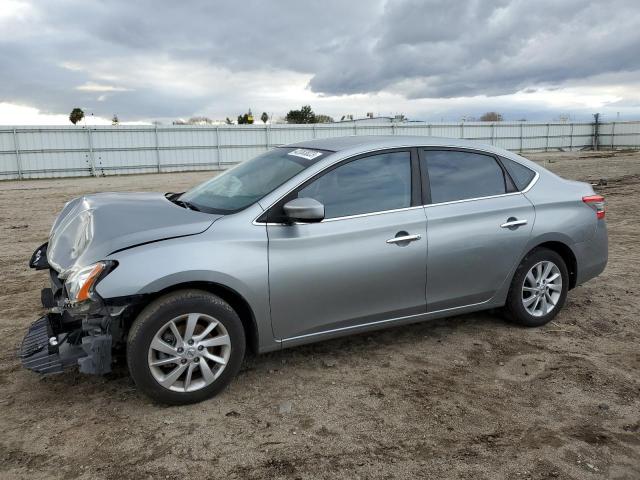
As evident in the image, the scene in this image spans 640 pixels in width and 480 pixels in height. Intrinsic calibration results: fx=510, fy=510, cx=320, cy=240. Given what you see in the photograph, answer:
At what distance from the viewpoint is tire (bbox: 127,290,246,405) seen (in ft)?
9.78

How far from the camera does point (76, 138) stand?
28406 millimetres

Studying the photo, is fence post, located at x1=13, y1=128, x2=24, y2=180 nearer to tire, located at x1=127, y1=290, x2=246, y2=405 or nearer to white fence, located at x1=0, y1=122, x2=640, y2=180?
white fence, located at x1=0, y1=122, x2=640, y2=180

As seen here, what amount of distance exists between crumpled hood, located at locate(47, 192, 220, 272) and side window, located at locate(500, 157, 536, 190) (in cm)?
257

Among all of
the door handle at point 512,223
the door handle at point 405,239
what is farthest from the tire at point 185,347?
the door handle at point 512,223

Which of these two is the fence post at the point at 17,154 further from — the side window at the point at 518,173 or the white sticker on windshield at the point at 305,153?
the side window at the point at 518,173

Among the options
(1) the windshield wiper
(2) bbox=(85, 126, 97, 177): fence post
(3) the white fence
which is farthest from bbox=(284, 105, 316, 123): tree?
(1) the windshield wiper

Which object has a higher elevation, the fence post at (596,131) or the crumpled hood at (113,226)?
the fence post at (596,131)

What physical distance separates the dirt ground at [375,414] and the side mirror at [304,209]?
3.79ft

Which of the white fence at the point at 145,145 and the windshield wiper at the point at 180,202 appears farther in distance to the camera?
the white fence at the point at 145,145

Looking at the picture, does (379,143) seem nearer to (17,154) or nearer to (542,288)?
(542,288)

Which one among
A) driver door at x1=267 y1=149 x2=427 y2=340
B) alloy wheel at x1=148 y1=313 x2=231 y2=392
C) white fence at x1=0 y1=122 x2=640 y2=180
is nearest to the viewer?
alloy wheel at x1=148 y1=313 x2=231 y2=392

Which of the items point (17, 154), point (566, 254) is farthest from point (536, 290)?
point (17, 154)

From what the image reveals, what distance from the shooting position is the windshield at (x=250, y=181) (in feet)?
11.9

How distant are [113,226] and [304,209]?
1.25 m
